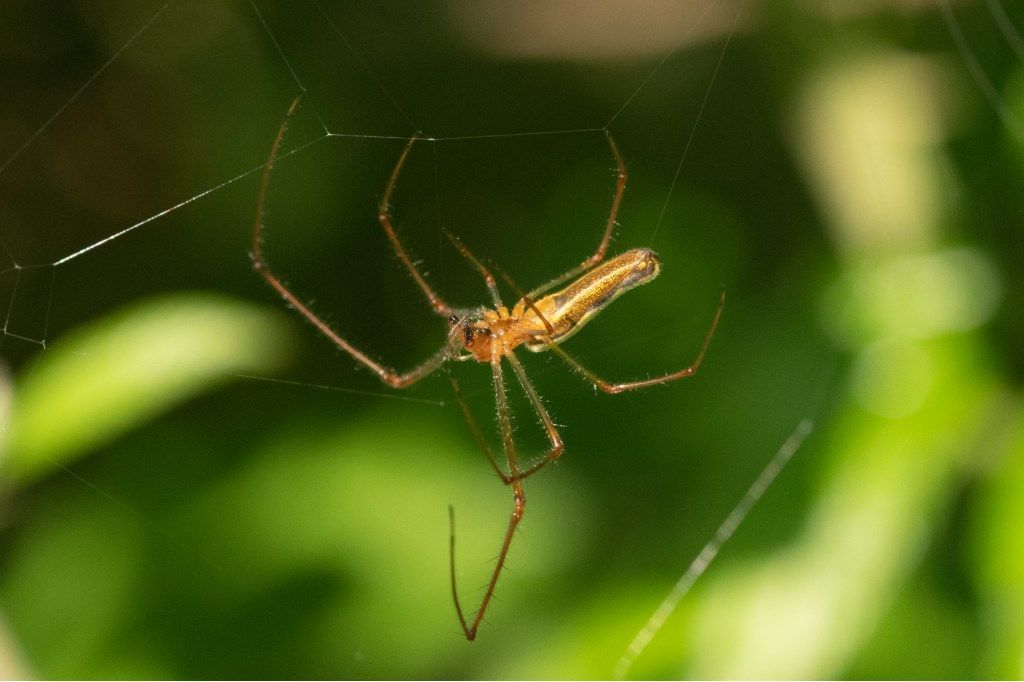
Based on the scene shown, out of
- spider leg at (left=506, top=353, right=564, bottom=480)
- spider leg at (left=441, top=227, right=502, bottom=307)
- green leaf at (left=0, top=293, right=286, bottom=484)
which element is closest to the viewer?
spider leg at (left=441, top=227, right=502, bottom=307)

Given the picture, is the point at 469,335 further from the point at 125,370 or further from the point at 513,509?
the point at 125,370

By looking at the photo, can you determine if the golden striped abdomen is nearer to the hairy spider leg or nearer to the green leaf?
the hairy spider leg

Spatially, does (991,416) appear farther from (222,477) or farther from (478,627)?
(222,477)

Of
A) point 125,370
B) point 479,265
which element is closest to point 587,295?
point 479,265

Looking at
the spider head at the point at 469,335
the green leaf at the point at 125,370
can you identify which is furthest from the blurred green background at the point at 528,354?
the spider head at the point at 469,335

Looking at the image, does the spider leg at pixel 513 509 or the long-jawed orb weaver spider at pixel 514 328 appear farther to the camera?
the spider leg at pixel 513 509

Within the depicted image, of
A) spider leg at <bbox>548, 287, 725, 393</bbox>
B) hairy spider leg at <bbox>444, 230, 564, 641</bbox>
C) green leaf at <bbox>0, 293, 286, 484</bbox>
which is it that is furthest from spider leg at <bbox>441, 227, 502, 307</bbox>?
green leaf at <bbox>0, 293, 286, 484</bbox>

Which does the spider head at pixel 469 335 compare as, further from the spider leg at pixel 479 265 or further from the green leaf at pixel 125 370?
the green leaf at pixel 125 370
